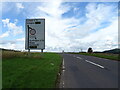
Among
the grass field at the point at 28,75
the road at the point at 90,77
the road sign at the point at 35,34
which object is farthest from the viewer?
the road sign at the point at 35,34

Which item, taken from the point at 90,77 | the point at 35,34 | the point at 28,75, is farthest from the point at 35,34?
the point at 90,77

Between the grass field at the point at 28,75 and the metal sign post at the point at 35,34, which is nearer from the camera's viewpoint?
the grass field at the point at 28,75

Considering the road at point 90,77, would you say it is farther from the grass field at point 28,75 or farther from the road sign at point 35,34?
the road sign at point 35,34

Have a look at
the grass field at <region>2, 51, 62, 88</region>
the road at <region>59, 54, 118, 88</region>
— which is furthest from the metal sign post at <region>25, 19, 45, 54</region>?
the road at <region>59, 54, 118, 88</region>

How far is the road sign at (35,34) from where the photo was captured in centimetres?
3035

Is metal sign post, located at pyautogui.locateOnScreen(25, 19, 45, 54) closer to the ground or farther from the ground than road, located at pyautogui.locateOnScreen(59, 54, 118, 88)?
farther from the ground

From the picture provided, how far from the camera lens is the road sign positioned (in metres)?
30.4

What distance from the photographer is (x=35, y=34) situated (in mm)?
30625

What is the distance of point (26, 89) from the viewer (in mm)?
7141

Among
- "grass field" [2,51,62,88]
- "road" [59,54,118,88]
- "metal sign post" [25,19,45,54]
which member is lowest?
"road" [59,54,118,88]

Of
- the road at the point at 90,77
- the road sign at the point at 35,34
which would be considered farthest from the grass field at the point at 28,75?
the road sign at the point at 35,34

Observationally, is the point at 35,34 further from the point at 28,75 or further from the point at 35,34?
the point at 28,75

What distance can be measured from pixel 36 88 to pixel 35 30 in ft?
78.4

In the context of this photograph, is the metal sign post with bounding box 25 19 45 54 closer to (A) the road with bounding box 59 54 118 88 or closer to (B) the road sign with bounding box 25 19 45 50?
(B) the road sign with bounding box 25 19 45 50
